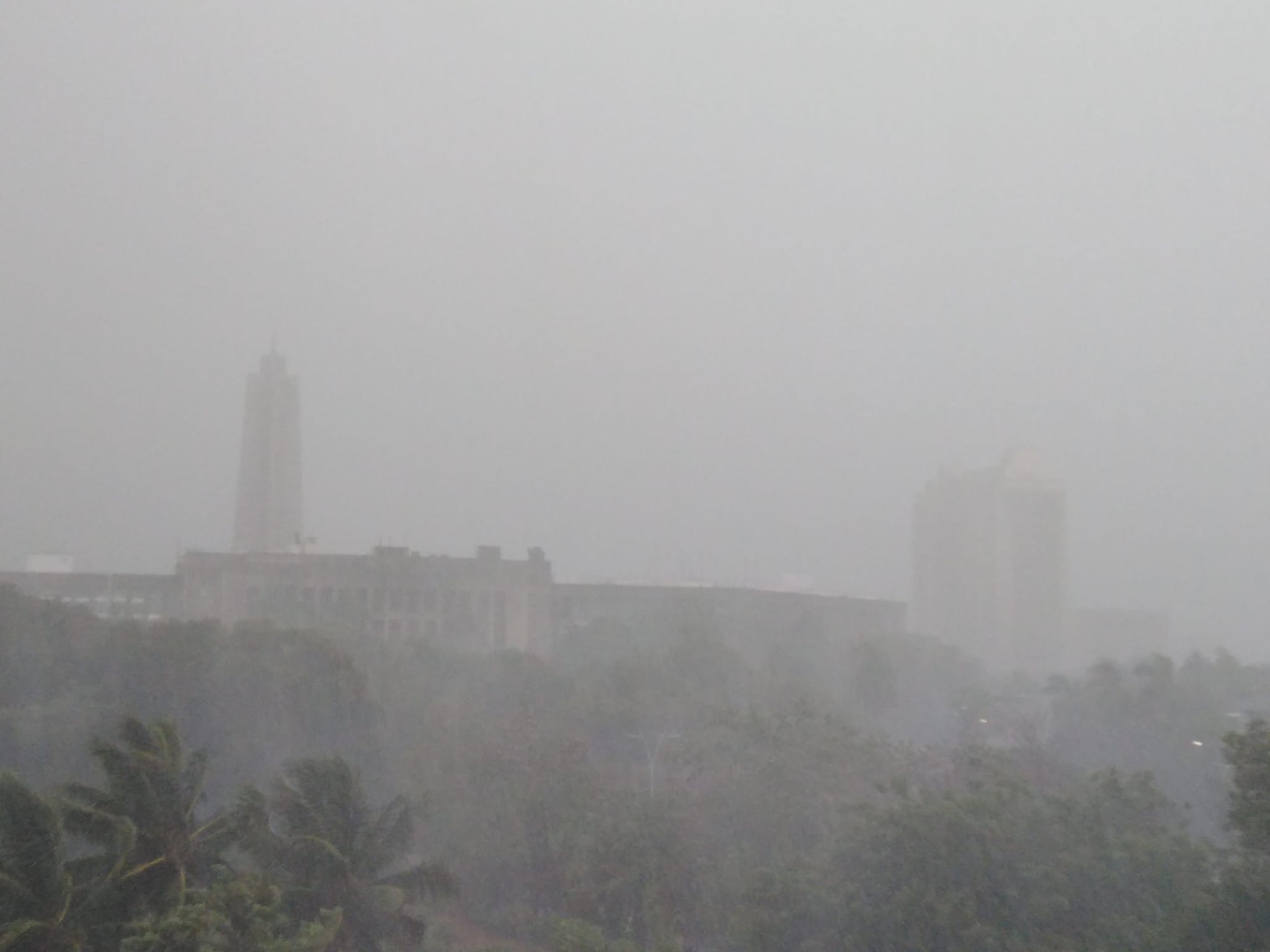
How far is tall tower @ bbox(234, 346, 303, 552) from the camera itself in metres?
111

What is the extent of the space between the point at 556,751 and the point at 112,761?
16.9m

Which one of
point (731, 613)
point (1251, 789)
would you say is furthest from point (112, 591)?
point (1251, 789)

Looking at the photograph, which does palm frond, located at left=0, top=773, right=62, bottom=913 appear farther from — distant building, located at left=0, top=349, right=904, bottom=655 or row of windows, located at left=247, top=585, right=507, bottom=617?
row of windows, located at left=247, top=585, right=507, bottom=617

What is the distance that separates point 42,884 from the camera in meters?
12.4

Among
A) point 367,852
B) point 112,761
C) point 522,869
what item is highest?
point 112,761

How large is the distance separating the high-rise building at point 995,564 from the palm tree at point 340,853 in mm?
68821

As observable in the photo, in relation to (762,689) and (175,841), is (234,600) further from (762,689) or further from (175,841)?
(175,841)

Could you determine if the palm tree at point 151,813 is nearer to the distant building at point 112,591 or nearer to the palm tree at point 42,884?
the palm tree at point 42,884

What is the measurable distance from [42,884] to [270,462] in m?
→ 105

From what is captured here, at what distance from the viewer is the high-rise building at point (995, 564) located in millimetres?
85250

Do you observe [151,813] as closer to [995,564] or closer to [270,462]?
[995,564]

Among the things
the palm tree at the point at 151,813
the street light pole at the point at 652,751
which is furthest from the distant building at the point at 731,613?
the palm tree at the point at 151,813

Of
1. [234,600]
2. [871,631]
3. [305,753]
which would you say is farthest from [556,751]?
[871,631]

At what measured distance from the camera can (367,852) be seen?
1605cm
